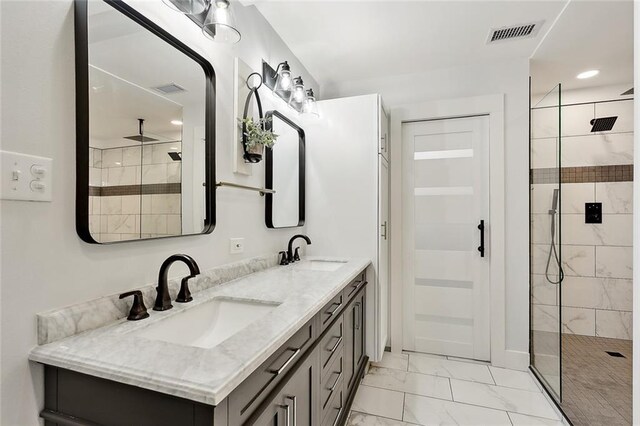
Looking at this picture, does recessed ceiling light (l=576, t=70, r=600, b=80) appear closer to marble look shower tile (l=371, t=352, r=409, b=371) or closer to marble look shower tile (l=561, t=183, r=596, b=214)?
marble look shower tile (l=561, t=183, r=596, b=214)

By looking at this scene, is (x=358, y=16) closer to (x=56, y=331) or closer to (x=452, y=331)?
(x=56, y=331)

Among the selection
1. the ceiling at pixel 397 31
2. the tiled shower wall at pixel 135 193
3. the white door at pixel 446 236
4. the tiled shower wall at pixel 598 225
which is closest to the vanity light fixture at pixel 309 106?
the ceiling at pixel 397 31

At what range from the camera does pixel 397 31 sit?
2.20m

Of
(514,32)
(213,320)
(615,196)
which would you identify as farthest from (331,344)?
(615,196)

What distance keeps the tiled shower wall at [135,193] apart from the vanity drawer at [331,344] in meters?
0.79

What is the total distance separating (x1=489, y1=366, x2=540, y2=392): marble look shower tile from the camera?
2.27 metres

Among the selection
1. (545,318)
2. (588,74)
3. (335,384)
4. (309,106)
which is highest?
(588,74)

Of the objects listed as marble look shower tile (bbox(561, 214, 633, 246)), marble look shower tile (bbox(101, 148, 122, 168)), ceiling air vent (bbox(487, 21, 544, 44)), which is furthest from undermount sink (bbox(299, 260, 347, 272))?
marble look shower tile (bbox(561, 214, 633, 246))

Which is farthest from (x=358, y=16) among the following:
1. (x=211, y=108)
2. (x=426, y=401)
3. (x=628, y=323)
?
(x=628, y=323)

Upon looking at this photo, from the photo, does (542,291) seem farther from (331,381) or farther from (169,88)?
(169,88)

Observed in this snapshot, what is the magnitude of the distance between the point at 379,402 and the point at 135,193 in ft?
6.31

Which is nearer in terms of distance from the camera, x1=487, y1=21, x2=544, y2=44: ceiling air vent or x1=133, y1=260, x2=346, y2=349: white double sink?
x1=133, y1=260, x2=346, y2=349: white double sink

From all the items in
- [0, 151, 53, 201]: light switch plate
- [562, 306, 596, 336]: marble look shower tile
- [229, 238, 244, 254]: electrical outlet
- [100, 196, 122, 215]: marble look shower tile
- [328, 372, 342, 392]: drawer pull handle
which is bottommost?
[562, 306, 596, 336]: marble look shower tile

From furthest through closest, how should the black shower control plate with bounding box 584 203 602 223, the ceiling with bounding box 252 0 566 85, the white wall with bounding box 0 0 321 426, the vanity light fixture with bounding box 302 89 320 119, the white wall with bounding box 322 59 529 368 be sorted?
the black shower control plate with bounding box 584 203 602 223 → the white wall with bounding box 322 59 529 368 → the vanity light fixture with bounding box 302 89 320 119 → the ceiling with bounding box 252 0 566 85 → the white wall with bounding box 0 0 321 426
